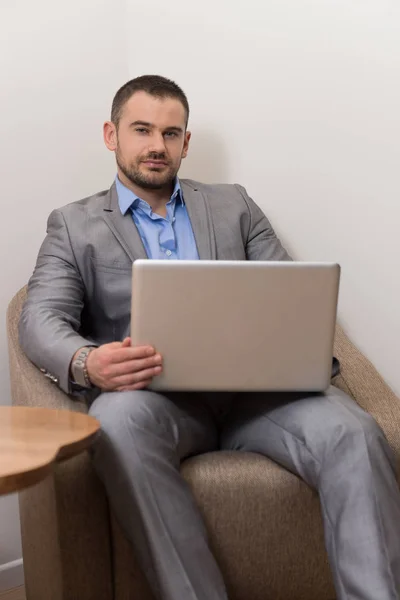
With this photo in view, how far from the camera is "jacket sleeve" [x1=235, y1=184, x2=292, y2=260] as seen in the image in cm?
193

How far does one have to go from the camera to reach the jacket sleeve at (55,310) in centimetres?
154

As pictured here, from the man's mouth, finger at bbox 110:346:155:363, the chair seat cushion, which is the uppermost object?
the man's mouth

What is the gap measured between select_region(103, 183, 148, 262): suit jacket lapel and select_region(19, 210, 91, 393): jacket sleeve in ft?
0.36

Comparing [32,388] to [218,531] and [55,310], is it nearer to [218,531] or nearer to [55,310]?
[55,310]

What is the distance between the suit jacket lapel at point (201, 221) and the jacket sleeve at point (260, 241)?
0.12m

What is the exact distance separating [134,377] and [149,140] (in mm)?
710

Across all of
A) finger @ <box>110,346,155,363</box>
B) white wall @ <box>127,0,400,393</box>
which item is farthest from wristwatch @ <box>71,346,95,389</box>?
white wall @ <box>127,0,400,393</box>

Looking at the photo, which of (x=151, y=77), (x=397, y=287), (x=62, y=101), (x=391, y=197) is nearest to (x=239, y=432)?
(x=397, y=287)

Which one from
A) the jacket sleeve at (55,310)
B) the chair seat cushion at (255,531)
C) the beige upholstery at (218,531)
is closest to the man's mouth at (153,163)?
the jacket sleeve at (55,310)

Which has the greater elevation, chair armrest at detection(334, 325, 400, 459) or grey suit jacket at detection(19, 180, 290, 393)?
grey suit jacket at detection(19, 180, 290, 393)

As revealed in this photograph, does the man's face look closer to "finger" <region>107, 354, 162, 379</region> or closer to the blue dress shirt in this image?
the blue dress shirt

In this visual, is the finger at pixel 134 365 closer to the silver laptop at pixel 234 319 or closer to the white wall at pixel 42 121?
the silver laptop at pixel 234 319

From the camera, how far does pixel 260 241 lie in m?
1.95

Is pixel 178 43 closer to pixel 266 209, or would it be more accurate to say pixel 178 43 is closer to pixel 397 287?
pixel 266 209
